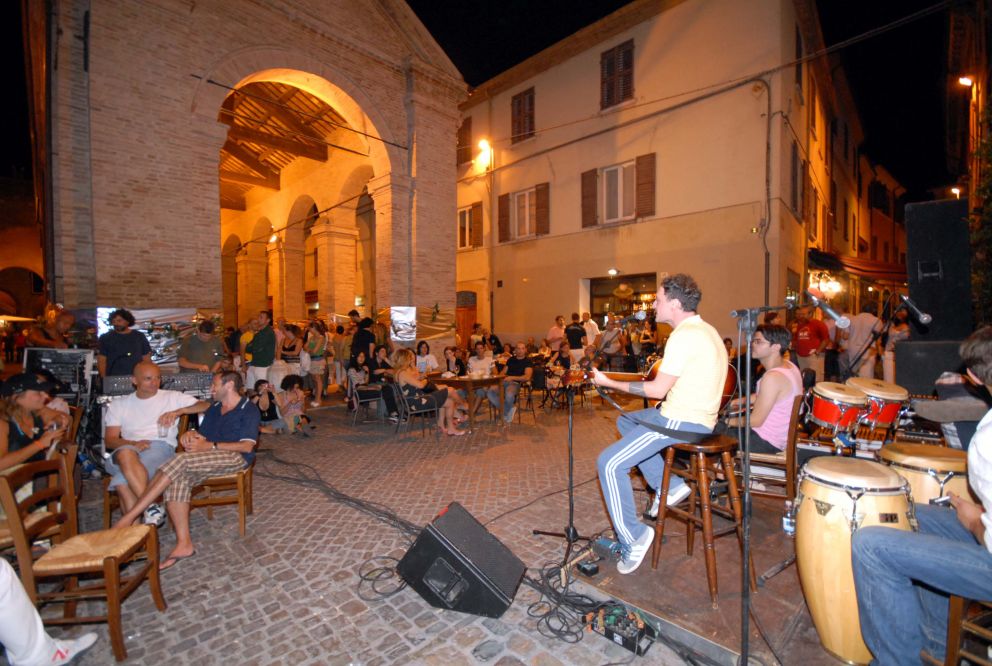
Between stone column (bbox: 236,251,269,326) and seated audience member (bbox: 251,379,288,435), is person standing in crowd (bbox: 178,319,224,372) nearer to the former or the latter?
seated audience member (bbox: 251,379,288,435)

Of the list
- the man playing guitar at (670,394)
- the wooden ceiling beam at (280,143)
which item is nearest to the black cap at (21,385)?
the man playing guitar at (670,394)

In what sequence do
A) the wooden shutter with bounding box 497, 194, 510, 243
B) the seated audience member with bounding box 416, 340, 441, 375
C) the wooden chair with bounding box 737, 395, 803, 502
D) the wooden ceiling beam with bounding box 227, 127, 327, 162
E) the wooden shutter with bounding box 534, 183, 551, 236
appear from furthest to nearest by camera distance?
the wooden shutter with bounding box 497, 194, 510, 243 → the wooden shutter with bounding box 534, 183, 551, 236 → the wooden ceiling beam with bounding box 227, 127, 327, 162 → the seated audience member with bounding box 416, 340, 441, 375 → the wooden chair with bounding box 737, 395, 803, 502

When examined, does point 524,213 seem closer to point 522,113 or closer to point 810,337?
point 522,113

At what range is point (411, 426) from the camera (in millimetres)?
7773

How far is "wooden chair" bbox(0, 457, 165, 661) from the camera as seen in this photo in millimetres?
2434

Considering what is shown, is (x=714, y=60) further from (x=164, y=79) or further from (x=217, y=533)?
(x=217, y=533)

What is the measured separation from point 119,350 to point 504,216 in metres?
13.1

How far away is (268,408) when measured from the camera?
7.06 meters

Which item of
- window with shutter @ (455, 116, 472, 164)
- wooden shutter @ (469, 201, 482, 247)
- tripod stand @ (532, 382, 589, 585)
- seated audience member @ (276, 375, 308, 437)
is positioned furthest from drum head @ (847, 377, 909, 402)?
window with shutter @ (455, 116, 472, 164)

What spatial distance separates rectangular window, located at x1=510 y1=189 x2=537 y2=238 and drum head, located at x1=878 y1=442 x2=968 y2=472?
1446cm

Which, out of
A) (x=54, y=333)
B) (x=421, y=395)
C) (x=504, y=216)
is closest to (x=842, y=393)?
(x=421, y=395)

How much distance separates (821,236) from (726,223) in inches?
295

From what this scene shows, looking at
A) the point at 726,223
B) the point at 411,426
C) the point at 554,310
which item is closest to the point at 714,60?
the point at 726,223

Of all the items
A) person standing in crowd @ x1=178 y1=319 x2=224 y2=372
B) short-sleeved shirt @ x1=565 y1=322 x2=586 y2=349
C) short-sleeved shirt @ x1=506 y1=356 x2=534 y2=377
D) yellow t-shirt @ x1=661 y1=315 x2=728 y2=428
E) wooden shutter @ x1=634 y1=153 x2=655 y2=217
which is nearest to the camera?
yellow t-shirt @ x1=661 y1=315 x2=728 y2=428
